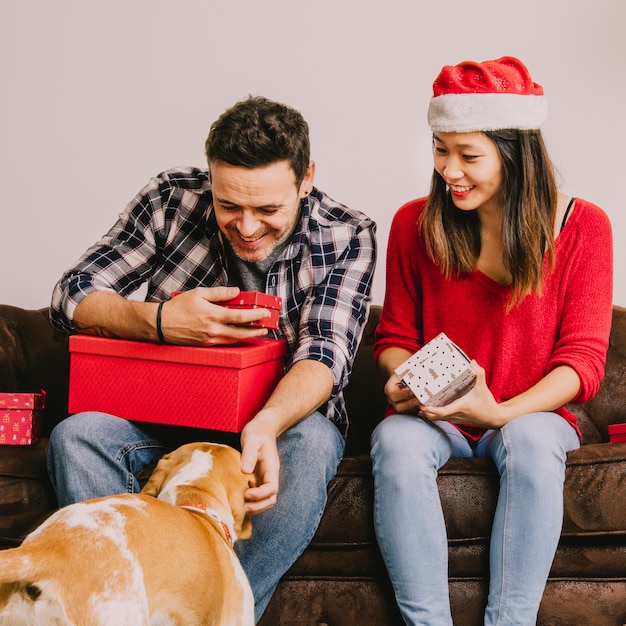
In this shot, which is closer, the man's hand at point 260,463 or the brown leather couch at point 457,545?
the man's hand at point 260,463

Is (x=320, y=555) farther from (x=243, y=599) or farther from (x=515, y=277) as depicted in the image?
(x=515, y=277)

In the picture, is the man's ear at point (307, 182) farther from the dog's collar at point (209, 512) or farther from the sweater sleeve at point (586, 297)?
the dog's collar at point (209, 512)

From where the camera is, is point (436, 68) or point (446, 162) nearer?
point (446, 162)

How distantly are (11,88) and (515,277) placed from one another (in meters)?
2.10

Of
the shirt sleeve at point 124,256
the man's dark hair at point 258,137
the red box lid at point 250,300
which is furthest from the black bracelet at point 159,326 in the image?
the man's dark hair at point 258,137

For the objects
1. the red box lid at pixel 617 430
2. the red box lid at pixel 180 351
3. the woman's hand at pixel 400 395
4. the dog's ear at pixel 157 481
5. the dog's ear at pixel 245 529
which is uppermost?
the red box lid at pixel 180 351

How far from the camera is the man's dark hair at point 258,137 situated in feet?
5.93

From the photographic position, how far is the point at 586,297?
1880 mm

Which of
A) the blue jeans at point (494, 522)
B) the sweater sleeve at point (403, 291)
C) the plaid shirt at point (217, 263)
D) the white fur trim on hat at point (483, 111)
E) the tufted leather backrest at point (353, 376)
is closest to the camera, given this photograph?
the blue jeans at point (494, 522)

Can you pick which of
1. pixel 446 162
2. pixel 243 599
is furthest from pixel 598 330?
pixel 243 599

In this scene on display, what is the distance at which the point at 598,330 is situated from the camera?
186cm

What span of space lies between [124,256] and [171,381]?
0.47 m

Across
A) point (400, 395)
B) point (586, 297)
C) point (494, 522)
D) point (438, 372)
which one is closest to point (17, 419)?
point (400, 395)

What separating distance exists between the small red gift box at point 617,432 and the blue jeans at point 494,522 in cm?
48
